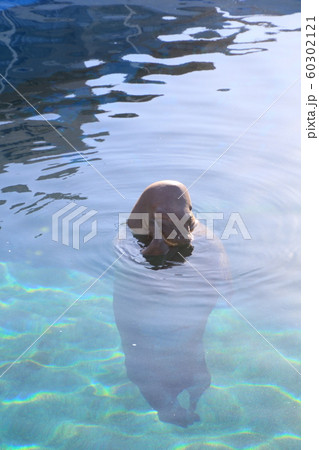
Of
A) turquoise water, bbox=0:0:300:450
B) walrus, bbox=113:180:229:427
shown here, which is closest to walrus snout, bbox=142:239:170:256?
walrus, bbox=113:180:229:427

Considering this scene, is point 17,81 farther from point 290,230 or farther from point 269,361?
point 269,361

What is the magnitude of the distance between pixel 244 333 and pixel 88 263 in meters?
1.41

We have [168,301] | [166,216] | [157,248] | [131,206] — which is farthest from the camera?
[131,206]

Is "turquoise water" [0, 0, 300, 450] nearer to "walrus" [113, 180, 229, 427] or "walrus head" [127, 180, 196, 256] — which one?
"walrus" [113, 180, 229, 427]

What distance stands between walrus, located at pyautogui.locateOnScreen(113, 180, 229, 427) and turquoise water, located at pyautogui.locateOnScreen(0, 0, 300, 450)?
0.04 meters

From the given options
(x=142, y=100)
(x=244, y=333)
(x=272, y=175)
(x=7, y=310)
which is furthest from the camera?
(x=142, y=100)

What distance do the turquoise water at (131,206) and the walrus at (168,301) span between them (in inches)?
1.5

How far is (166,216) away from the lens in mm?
4555

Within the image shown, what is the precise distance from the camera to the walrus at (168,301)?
134 inches

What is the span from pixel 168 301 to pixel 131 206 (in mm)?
1438

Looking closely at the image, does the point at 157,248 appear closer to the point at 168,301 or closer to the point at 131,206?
the point at 168,301

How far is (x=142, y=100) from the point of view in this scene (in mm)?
8023

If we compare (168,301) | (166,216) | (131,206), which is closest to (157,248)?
(166,216)
